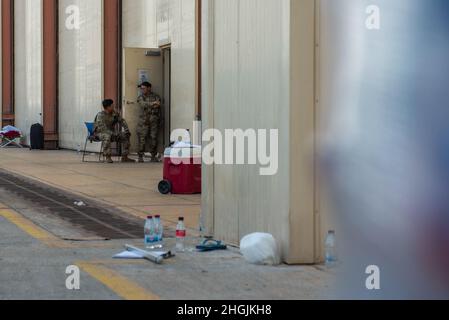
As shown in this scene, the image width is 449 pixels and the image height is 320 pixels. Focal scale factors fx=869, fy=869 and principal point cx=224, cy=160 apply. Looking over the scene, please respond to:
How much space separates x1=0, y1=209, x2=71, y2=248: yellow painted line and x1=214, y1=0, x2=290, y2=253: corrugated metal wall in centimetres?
154

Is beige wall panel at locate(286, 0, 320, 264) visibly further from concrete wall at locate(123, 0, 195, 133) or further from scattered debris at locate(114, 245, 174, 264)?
concrete wall at locate(123, 0, 195, 133)

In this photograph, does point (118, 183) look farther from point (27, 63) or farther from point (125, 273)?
point (27, 63)

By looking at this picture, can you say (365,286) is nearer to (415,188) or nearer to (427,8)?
(415,188)

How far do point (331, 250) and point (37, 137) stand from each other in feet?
84.0

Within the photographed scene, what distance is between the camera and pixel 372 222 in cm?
610

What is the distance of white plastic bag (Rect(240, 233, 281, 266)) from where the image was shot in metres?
6.93

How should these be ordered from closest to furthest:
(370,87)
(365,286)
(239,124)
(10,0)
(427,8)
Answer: (427,8)
(365,286)
(370,87)
(239,124)
(10,0)

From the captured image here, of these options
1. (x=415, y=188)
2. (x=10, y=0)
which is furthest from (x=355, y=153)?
(x=10, y=0)

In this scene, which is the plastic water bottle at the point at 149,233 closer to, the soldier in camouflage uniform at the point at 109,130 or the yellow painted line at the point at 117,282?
the yellow painted line at the point at 117,282

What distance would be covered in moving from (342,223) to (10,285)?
2501 millimetres

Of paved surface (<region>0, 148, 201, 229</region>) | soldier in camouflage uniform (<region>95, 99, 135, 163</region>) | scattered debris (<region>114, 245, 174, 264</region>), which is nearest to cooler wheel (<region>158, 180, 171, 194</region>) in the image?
paved surface (<region>0, 148, 201, 229</region>)

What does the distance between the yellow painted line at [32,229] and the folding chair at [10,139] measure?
2396cm

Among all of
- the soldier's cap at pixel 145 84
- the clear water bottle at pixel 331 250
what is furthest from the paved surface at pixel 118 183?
the clear water bottle at pixel 331 250

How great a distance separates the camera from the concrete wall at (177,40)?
19.4 m
